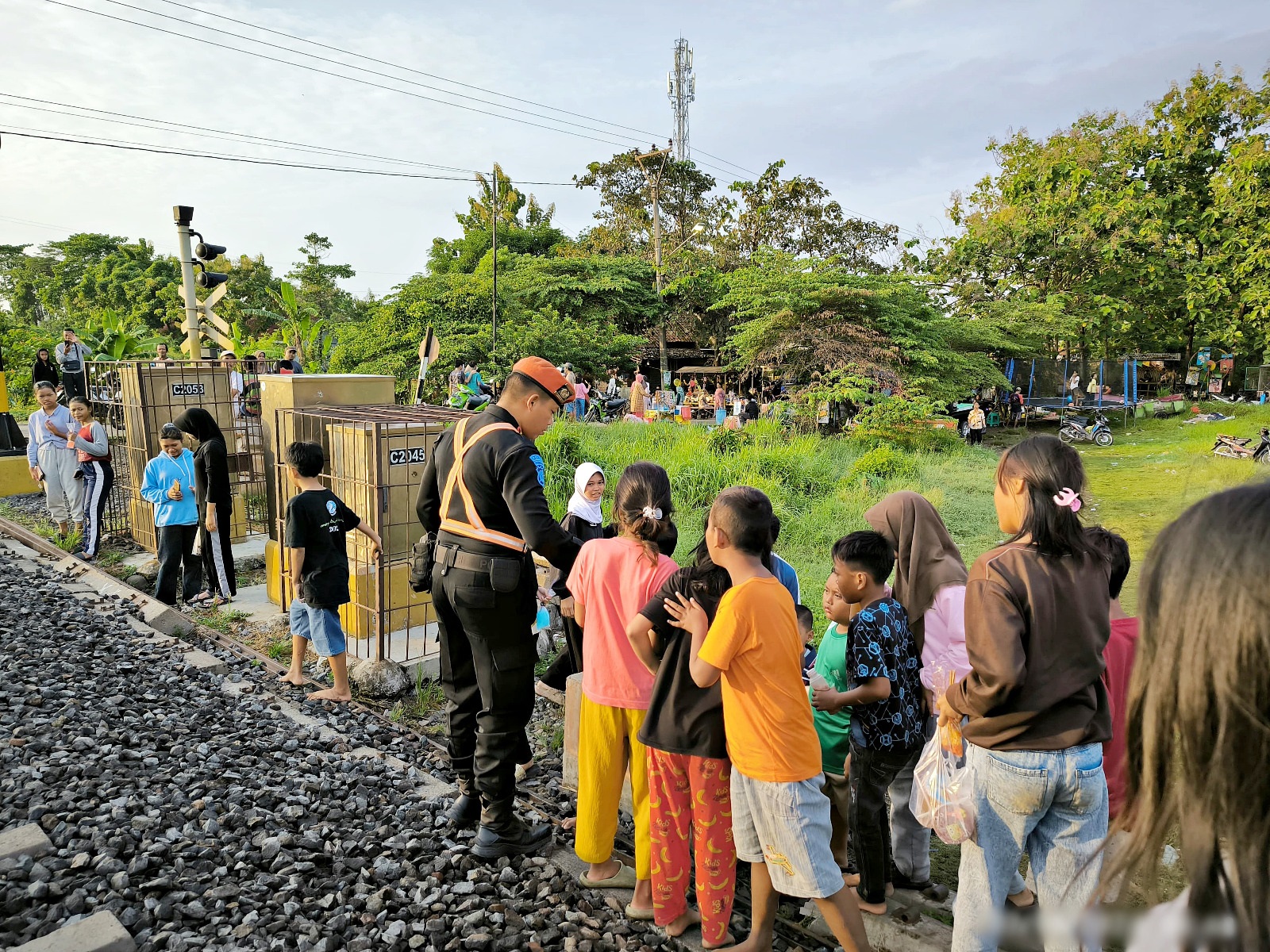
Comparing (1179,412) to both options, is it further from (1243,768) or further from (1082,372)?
(1243,768)

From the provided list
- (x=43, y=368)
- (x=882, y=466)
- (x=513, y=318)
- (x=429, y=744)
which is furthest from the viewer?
(x=513, y=318)

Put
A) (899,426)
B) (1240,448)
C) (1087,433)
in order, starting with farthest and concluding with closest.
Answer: (1087,433) < (899,426) < (1240,448)

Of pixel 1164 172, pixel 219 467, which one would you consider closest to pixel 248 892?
pixel 219 467

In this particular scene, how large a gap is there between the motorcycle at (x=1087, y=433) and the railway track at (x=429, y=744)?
1823cm

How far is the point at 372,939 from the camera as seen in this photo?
259 cm

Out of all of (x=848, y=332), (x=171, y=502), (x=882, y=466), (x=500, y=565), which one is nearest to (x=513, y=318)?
(x=848, y=332)

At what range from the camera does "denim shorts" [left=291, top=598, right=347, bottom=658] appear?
463cm

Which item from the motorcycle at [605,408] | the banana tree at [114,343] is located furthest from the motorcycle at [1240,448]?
the banana tree at [114,343]

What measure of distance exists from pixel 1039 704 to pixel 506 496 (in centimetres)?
202

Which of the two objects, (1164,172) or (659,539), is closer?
(659,539)

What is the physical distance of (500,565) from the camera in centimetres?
309

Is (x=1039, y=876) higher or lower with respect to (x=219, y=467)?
lower

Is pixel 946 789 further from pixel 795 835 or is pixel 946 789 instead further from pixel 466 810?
pixel 466 810

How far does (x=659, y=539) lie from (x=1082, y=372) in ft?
85.6
